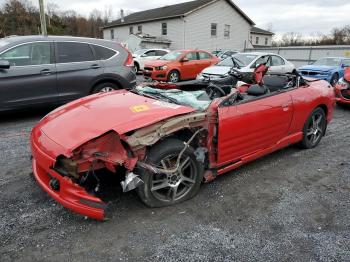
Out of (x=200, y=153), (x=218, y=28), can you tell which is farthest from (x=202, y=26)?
(x=200, y=153)

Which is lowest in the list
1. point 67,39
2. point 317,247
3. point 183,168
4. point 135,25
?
point 317,247

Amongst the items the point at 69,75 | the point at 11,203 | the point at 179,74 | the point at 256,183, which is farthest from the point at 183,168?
the point at 179,74

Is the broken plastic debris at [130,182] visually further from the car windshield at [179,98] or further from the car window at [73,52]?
the car window at [73,52]

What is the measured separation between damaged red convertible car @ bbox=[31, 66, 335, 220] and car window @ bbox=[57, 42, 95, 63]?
303 centimetres

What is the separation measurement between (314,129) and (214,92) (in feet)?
6.91

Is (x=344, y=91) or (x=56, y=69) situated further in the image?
(x=344, y=91)

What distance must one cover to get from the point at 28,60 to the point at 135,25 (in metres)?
31.0

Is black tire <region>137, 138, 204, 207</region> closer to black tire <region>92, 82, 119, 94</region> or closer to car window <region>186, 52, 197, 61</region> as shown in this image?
black tire <region>92, 82, 119, 94</region>

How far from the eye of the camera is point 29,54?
19.5 feet

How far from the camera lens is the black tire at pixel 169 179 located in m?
2.90

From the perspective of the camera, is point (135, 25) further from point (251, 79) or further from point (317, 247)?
point (317, 247)

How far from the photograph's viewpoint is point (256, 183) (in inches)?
149

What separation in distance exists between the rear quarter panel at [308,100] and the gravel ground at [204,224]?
0.84 meters

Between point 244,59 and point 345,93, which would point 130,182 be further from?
point 244,59
